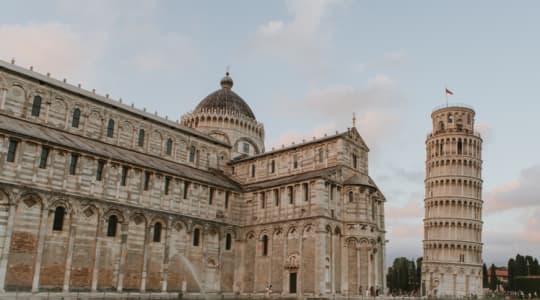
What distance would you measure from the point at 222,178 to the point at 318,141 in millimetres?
11434

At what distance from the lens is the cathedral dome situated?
2490 inches

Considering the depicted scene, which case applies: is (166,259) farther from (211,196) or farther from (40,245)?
(40,245)

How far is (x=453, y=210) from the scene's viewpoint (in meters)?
75.2

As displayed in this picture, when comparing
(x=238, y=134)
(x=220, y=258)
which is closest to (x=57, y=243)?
(x=220, y=258)

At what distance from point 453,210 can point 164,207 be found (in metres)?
49.5

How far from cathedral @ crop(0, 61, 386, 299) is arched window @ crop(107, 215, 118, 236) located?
83mm

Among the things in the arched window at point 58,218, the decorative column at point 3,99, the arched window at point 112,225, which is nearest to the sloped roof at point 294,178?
the arched window at point 112,225

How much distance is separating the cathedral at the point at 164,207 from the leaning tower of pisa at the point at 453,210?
2909 cm

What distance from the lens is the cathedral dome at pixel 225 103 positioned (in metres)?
63.2

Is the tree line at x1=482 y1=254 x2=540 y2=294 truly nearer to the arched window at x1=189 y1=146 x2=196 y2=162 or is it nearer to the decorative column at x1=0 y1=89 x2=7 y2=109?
the arched window at x1=189 y1=146 x2=196 y2=162

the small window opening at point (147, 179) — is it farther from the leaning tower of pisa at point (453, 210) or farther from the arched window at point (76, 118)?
the leaning tower of pisa at point (453, 210)

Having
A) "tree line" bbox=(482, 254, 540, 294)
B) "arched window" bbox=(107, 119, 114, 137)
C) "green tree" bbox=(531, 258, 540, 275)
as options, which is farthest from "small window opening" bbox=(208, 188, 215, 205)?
"green tree" bbox=(531, 258, 540, 275)

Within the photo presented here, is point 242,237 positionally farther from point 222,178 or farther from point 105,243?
point 105,243

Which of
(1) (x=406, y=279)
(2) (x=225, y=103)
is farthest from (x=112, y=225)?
(1) (x=406, y=279)
